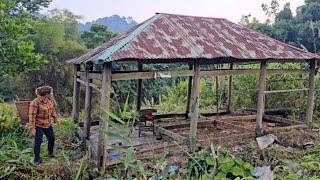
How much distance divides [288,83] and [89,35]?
14.9 m

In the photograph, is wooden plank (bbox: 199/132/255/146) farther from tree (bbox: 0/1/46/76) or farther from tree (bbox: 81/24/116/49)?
tree (bbox: 81/24/116/49)

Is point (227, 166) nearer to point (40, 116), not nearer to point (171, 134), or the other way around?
point (40, 116)

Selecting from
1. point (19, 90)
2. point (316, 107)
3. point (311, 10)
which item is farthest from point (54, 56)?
point (311, 10)

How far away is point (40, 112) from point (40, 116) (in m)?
0.08

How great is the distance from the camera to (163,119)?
35.6 feet

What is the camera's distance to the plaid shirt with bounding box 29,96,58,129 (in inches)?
260

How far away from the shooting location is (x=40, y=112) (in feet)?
22.2

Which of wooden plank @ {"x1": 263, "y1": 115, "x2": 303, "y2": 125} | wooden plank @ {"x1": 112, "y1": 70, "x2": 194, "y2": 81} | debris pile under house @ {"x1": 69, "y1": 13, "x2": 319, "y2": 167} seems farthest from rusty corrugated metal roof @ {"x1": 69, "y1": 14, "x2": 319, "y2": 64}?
wooden plank @ {"x1": 263, "y1": 115, "x2": 303, "y2": 125}

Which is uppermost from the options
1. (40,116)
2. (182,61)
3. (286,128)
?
(182,61)

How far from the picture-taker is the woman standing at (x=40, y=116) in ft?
21.7

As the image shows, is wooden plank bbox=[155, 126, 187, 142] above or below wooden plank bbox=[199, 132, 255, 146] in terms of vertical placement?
above

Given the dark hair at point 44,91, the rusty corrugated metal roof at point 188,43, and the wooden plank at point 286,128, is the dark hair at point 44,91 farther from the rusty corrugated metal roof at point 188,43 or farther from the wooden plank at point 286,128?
the wooden plank at point 286,128

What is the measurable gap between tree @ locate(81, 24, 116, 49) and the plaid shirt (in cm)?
1597

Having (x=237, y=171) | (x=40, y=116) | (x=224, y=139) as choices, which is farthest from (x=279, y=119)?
(x=237, y=171)
